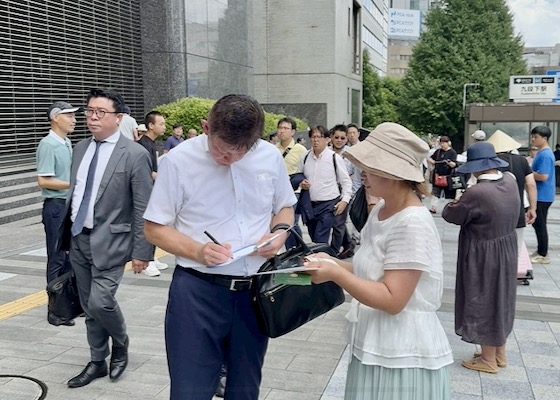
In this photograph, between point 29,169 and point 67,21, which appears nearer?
point 29,169

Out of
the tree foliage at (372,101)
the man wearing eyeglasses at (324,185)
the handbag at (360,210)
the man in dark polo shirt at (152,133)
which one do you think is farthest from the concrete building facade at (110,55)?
the tree foliage at (372,101)

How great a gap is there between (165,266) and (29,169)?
6050 mm

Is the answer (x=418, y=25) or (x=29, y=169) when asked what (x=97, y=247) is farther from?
(x=418, y=25)

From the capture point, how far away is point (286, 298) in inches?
89.7

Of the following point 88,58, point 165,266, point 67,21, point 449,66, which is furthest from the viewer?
point 449,66

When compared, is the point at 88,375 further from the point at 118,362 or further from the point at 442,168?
the point at 442,168

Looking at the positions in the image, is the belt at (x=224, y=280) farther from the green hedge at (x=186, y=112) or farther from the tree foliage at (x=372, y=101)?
the tree foliage at (x=372, y=101)

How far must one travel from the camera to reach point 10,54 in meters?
11.2

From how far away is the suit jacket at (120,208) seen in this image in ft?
11.4

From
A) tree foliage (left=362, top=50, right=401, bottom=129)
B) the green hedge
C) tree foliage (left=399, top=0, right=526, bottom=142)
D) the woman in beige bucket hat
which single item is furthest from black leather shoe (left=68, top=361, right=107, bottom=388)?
tree foliage (left=362, top=50, right=401, bottom=129)

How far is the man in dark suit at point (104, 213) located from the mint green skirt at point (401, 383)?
1.75m

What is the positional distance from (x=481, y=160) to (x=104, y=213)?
2.63m

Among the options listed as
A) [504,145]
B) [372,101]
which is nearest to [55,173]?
[504,145]

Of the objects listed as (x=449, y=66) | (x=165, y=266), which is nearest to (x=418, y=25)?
(x=449, y=66)
